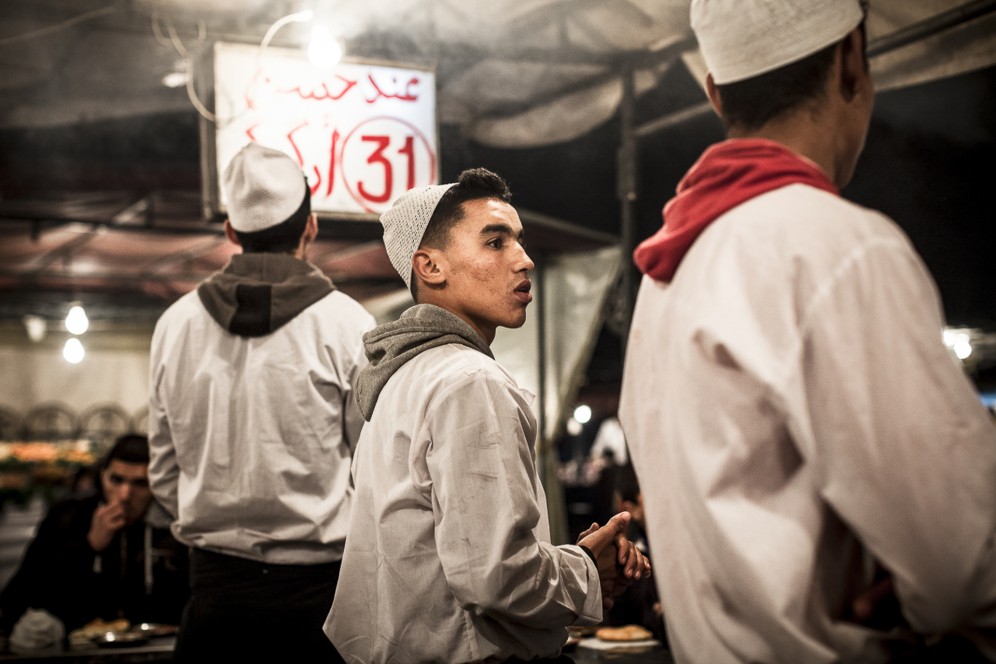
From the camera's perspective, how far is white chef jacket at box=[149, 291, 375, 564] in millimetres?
3100

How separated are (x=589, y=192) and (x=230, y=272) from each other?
454cm

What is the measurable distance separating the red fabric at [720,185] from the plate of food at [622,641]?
2396mm

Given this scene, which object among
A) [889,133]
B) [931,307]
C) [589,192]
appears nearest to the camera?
[931,307]

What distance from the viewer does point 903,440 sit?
125 centimetres

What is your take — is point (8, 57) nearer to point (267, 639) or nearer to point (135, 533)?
point (135, 533)

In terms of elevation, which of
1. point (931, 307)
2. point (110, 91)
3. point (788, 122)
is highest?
point (110, 91)

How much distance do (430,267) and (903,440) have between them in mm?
1376

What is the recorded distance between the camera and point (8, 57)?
5762 millimetres

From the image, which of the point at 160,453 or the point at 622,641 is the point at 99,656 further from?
the point at 622,641

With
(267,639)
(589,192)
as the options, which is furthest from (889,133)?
(267,639)

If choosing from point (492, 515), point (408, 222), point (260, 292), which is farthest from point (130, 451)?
point (492, 515)

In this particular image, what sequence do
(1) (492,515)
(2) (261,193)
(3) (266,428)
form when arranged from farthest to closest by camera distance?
(2) (261,193), (3) (266,428), (1) (492,515)

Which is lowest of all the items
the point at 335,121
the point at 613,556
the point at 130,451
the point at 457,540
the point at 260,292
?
the point at 130,451

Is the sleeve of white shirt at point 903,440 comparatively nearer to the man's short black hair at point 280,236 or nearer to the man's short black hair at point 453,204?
the man's short black hair at point 453,204
